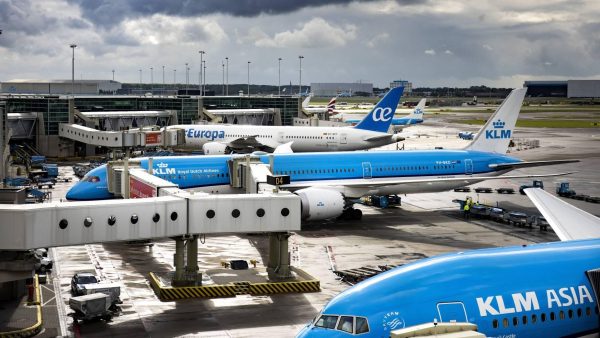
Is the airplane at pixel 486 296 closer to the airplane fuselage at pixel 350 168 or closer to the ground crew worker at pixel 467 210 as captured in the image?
the airplane fuselage at pixel 350 168

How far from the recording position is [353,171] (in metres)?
61.7

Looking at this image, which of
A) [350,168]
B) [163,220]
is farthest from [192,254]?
[350,168]

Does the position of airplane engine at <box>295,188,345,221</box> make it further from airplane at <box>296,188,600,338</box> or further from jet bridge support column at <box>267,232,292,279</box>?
airplane at <box>296,188,600,338</box>

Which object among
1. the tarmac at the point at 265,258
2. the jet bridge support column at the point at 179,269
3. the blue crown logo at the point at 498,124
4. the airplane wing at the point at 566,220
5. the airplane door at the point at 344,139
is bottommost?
the tarmac at the point at 265,258

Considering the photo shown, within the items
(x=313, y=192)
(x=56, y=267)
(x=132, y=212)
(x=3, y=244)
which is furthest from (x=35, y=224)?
(x=313, y=192)

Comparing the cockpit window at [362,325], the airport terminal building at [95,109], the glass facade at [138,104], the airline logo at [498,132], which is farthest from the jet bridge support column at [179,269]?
the glass facade at [138,104]

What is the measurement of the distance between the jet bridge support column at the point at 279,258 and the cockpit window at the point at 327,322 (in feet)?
55.8

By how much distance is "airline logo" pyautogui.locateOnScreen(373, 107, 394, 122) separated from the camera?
101 metres

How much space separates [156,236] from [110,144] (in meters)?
59.4

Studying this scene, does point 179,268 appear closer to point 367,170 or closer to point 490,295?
point 490,295

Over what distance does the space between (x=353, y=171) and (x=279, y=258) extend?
22981 millimetres

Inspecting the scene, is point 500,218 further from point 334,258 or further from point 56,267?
point 56,267

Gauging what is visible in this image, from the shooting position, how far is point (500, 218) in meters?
60.6

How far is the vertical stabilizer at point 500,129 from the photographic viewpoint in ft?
225
